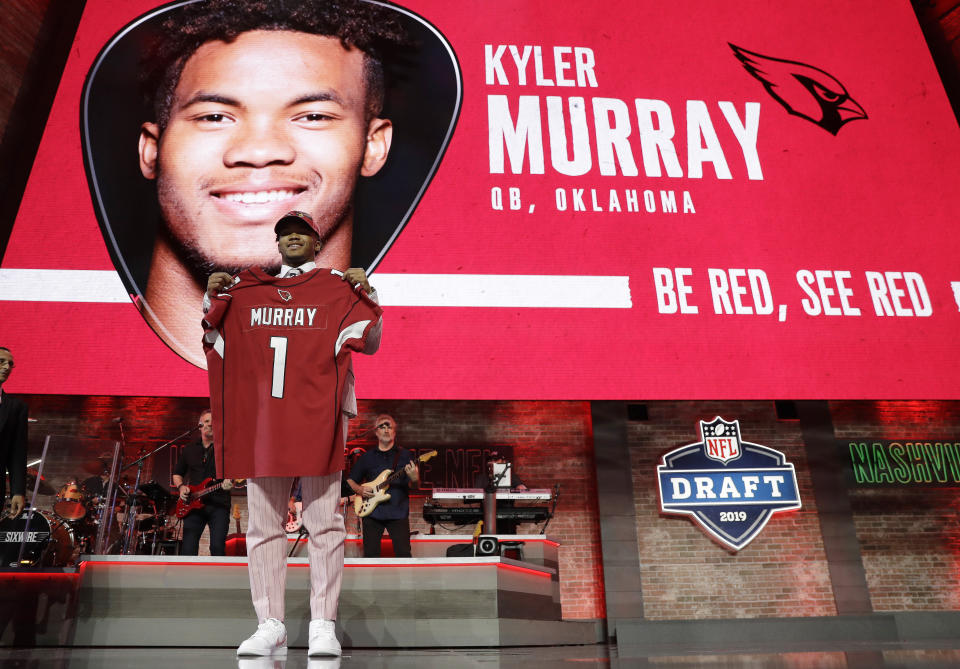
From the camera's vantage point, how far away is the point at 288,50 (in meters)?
Answer: 5.42

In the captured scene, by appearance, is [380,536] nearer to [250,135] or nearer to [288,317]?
[288,317]

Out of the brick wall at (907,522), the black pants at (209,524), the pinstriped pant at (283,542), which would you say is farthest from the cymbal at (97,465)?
the brick wall at (907,522)

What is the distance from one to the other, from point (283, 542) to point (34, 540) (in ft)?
8.08

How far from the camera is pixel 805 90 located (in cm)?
586

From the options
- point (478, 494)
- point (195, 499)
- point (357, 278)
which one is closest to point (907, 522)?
point (478, 494)

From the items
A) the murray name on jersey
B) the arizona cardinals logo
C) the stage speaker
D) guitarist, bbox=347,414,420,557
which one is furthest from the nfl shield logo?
the murray name on jersey

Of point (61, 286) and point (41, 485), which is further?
point (61, 286)

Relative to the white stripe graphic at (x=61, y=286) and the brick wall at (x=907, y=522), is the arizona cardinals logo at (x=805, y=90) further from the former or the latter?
the white stripe graphic at (x=61, y=286)

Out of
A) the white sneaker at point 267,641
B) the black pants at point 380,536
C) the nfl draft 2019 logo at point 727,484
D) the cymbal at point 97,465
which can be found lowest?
the white sneaker at point 267,641

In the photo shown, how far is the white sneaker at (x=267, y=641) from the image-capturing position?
1.90 meters

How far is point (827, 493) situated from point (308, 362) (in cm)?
633

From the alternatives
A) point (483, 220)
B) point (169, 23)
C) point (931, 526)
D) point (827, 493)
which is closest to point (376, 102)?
point (483, 220)

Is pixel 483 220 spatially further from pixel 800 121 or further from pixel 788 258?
pixel 800 121

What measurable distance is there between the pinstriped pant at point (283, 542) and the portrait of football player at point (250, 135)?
2.91 meters
